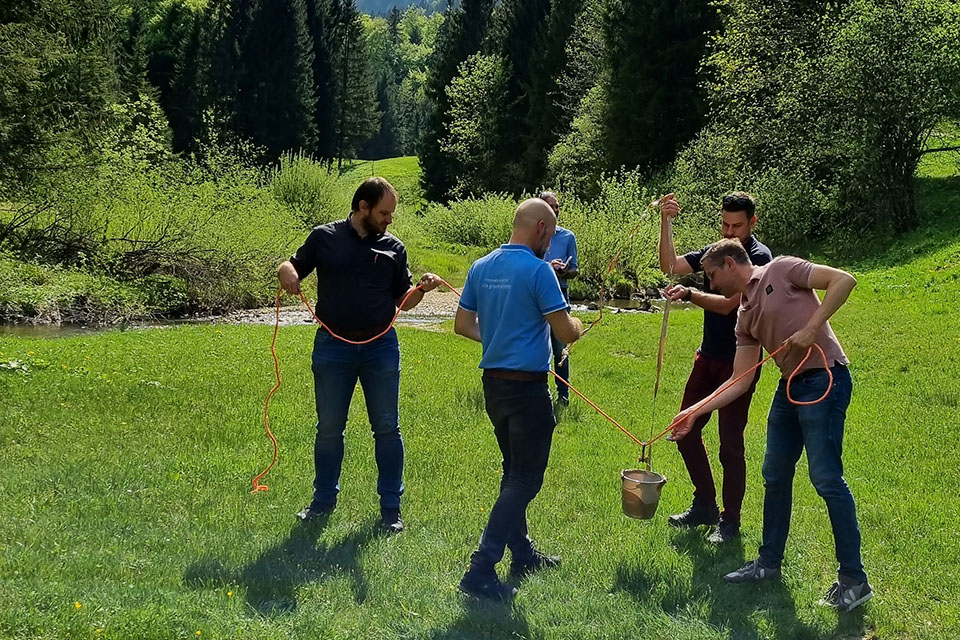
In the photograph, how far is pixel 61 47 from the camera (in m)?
16.5

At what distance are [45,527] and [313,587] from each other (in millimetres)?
1871

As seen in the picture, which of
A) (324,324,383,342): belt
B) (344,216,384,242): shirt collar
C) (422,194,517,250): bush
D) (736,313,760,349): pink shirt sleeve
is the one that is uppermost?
(344,216,384,242): shirt collar

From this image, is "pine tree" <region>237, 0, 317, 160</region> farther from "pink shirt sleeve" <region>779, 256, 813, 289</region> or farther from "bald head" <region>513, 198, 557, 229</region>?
"pink shirt sleeve" <region>779, 256, 813, 289</region>

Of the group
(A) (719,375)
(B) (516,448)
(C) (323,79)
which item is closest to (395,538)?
(B) (516,448)

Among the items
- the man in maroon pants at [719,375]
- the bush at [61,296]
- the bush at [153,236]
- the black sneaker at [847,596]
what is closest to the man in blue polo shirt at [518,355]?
the man in maroon pants at [719,375]

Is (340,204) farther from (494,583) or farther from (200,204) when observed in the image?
Answer: (494,583)

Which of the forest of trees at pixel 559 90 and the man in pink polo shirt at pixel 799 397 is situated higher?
the forest of trees at pixel 559 90

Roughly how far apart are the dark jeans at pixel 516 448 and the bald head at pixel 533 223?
31.2 inches

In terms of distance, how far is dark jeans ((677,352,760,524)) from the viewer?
5.33m

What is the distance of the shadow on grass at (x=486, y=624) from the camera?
13.1ft

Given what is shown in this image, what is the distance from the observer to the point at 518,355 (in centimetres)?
439

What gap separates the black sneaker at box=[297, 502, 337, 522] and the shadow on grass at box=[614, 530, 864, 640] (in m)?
2.03

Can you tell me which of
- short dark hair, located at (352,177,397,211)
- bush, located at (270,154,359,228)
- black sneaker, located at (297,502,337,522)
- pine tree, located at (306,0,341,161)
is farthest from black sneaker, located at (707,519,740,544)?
pine tree, located at (306,0,341,161)

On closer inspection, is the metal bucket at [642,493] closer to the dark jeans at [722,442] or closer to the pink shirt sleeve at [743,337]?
the dark jeans at [722,442]
